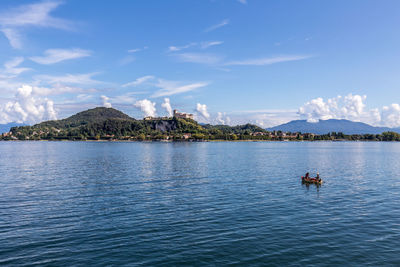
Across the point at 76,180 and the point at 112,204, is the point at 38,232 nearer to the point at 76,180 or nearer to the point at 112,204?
the point at 112,204

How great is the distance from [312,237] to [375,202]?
2386 centimetres

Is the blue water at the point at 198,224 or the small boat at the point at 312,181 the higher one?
the small boat at the point at 312,181

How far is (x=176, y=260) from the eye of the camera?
24.2m

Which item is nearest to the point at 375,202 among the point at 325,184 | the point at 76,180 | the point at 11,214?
the point at 325,184

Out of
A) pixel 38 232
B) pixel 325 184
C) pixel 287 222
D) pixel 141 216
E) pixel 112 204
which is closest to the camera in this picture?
pixel 38 232

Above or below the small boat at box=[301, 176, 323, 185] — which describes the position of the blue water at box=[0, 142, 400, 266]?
below

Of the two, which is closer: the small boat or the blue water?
the blue water

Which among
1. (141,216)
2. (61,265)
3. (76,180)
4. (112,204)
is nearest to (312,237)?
(141,216)

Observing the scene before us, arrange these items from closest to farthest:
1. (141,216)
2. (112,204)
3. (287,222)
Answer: (287,222) → (141,216) → (112,204)

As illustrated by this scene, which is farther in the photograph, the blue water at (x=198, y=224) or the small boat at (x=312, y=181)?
the small boat at (x=312, y=181)

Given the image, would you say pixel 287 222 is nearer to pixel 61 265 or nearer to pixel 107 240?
pixel 107 240

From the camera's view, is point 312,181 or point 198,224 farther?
point 312,181

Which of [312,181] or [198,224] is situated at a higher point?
[312,181]

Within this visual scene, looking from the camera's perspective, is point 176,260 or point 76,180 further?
point 76,180
